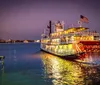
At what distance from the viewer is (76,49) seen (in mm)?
A: 54812

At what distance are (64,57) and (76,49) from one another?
22.2ft

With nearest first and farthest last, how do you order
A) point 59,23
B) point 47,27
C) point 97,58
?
point 97,58 < point 59,23 < point 47,27

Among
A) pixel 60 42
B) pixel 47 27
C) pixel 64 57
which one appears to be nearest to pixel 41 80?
pixel 64 57

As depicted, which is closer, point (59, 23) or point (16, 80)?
point (16, 80)

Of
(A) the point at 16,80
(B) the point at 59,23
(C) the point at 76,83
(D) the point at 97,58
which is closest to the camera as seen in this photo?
(C) the point at 76,83

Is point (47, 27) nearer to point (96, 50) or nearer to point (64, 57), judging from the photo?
point (64, 57)

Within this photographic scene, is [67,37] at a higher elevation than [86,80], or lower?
higher

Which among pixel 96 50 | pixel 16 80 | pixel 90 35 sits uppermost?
pixel 90 35

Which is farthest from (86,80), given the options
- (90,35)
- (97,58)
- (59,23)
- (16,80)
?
(59,23)

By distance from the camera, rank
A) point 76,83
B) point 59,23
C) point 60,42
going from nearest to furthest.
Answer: point 76,83 → point 60,42 → point 59,23

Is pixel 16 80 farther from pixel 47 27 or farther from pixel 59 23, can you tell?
pixel 47 27

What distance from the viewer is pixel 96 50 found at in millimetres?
54625

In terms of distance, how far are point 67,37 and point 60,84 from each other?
33.1 metres

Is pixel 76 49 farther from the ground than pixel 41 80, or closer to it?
farther from the ground
